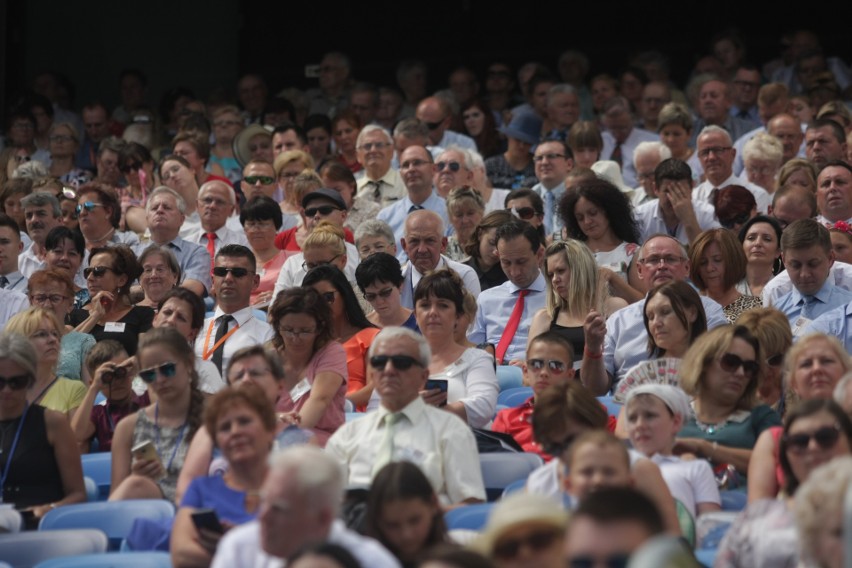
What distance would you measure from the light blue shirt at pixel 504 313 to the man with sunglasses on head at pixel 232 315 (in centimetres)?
134

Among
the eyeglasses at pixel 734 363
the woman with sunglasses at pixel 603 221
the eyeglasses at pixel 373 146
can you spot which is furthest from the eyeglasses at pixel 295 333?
the eyeglasses at pixel 373 146

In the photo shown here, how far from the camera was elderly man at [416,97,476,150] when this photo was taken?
1271 centimetres

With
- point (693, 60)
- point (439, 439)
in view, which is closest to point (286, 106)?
point (693, 60)

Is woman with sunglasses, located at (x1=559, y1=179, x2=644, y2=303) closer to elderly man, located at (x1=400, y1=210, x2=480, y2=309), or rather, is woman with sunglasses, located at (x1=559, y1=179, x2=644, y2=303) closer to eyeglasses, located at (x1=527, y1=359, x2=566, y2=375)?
elderly man, located at (x1=400, y1=210, x2=480, y2=309)

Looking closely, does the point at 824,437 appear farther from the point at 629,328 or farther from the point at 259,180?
the point at 259,180

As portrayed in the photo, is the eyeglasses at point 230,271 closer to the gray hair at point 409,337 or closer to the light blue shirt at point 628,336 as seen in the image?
the light blue shirt at point 628,336

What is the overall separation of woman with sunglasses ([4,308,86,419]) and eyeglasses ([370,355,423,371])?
6.14ft

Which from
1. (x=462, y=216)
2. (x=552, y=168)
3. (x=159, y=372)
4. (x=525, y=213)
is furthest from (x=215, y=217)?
(x=159, y=372)

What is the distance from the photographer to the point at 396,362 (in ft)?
20.6

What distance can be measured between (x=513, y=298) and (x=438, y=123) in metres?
4.10

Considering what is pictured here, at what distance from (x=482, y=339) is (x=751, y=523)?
421 cm

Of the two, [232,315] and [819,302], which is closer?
[819,302]

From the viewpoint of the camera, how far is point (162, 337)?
6727mm

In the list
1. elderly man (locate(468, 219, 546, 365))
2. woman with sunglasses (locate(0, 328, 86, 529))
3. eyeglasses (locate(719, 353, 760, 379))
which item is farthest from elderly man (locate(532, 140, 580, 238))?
woman with sunglasses (locate(0, 328, 86, 529))
